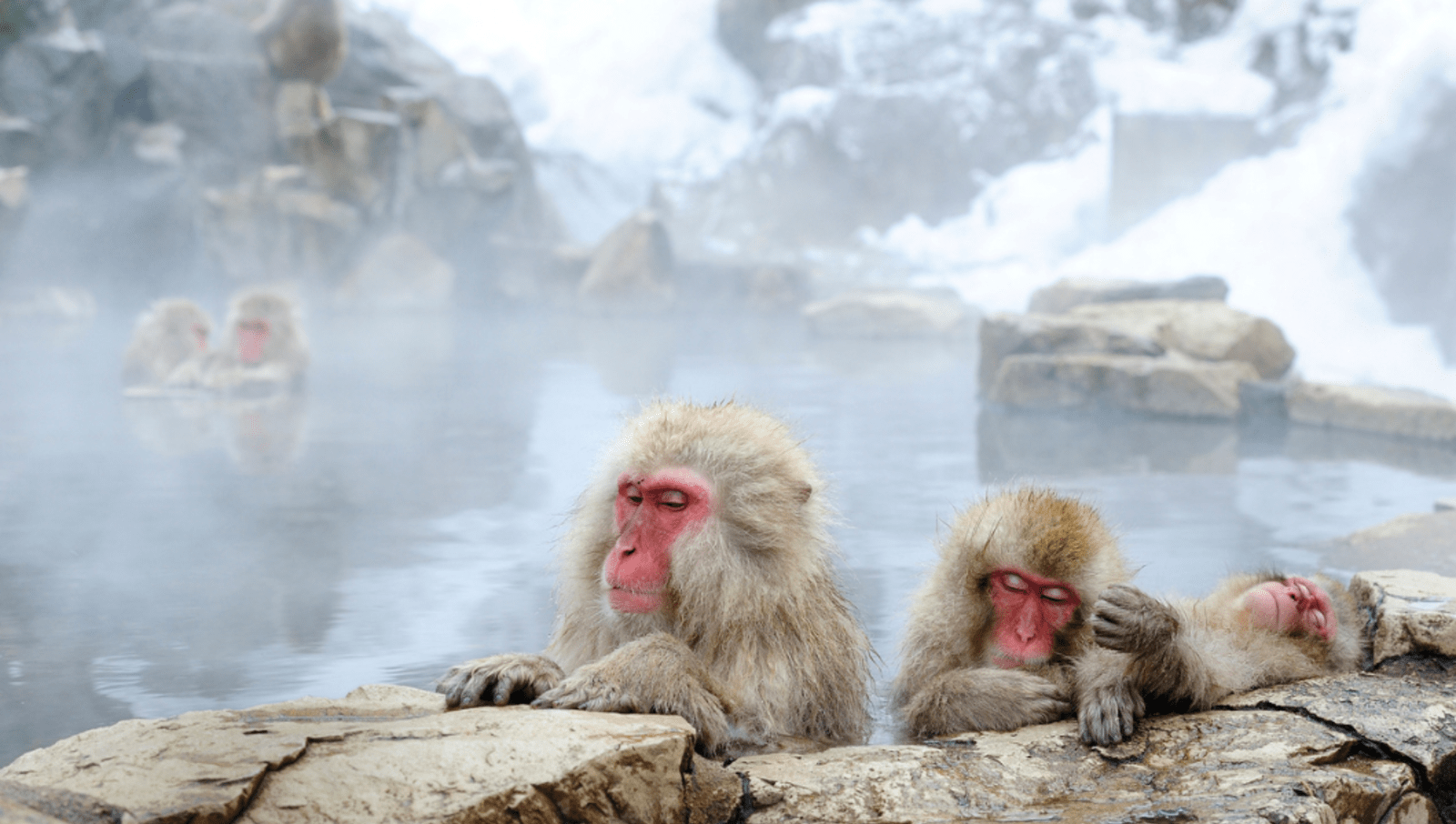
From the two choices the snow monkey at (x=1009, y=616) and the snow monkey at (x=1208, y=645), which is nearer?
the snow monkey at (x=1208, y=645)

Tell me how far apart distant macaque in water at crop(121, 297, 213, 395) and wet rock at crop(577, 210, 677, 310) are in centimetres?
994

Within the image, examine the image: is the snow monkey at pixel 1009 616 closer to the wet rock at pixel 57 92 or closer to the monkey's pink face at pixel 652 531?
the monkey's pink face at pixel 652 531

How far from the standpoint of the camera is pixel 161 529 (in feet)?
16.8

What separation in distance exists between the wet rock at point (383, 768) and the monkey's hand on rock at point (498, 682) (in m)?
0.11

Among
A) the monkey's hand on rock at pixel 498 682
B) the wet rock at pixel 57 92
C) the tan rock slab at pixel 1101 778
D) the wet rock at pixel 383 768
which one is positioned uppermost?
the wet rock at pixel 57 92

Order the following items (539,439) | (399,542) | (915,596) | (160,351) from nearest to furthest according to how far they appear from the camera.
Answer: (915,596) < (399,542) < (539,439) < (160,351)

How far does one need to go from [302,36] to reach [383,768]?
1551cm

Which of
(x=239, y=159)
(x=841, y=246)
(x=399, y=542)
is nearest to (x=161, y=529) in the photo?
(x=399, y=542)

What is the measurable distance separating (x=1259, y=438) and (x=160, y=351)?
312 inches

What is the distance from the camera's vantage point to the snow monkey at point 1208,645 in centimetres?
205

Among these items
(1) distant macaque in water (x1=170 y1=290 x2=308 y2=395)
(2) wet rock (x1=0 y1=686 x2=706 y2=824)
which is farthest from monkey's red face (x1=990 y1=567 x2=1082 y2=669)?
(1) distant macaque in water (x1=170 y1=290 x2=308 y2=395)

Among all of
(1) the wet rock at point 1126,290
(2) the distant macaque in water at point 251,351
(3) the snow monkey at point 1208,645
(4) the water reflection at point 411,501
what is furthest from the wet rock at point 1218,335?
(3) the snow monkey at point 1208,645

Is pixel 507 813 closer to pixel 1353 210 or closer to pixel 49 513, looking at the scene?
pixel 49 513

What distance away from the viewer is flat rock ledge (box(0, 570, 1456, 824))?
1.66m
